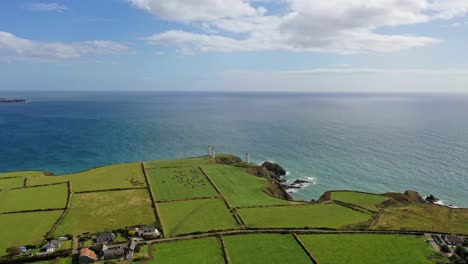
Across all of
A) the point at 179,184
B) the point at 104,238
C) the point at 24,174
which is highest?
the point at 179,184

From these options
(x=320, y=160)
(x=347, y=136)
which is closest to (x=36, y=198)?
(x=320, y=160)

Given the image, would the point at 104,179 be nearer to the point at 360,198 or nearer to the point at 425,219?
the point at 360,198

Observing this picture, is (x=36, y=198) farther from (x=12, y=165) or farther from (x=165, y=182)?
(x=12, y=165)

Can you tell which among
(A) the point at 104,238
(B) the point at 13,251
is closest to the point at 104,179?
(A) the point at 104,238

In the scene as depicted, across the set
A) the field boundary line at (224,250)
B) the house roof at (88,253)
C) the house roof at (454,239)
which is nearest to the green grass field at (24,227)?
the house roof at (88,253)

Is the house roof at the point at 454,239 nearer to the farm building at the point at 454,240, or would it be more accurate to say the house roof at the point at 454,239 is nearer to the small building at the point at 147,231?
the farm building at the point at 454,240

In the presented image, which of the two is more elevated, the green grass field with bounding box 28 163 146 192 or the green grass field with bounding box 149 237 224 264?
the green grass field with bounding box 28 163 146 192

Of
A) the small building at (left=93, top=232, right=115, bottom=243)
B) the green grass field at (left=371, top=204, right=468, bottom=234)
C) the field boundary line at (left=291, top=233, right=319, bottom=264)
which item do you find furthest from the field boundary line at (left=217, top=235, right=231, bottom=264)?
the green grass field at (left=371, top=204, right=468, bottom=234)

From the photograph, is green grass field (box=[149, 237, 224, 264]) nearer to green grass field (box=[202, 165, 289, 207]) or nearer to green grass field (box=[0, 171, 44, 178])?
green grass field (box=[202, 165, 289, 207])
